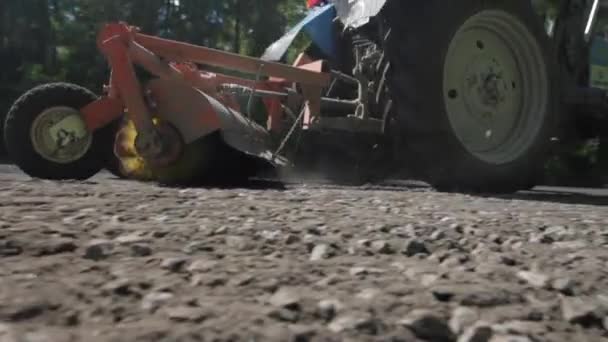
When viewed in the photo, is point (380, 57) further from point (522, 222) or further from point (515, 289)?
point (515, 289)

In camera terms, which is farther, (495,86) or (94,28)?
(94,28)

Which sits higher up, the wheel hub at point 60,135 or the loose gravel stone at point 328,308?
the wheel hub at point 60,135

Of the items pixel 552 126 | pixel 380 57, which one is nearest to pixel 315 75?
pixel 380 57

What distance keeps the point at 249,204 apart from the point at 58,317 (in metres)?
1.60

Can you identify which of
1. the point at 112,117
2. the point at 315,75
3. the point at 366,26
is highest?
the point at 366,26

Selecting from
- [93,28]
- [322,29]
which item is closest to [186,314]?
[322,29]

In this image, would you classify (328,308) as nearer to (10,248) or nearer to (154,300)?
(154,300)

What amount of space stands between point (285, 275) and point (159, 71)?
2.84 meters

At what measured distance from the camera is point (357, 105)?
14.7 ft

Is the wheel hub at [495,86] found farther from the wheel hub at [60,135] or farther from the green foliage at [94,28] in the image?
the green foliage at [94,28]

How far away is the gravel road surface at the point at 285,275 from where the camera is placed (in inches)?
48.5

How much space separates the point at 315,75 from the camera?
4.54 metres

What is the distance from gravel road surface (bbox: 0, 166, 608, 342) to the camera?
4.04ft

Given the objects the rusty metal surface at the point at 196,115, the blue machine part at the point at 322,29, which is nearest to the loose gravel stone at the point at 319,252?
the rusty metal surface at the point at 196,115
